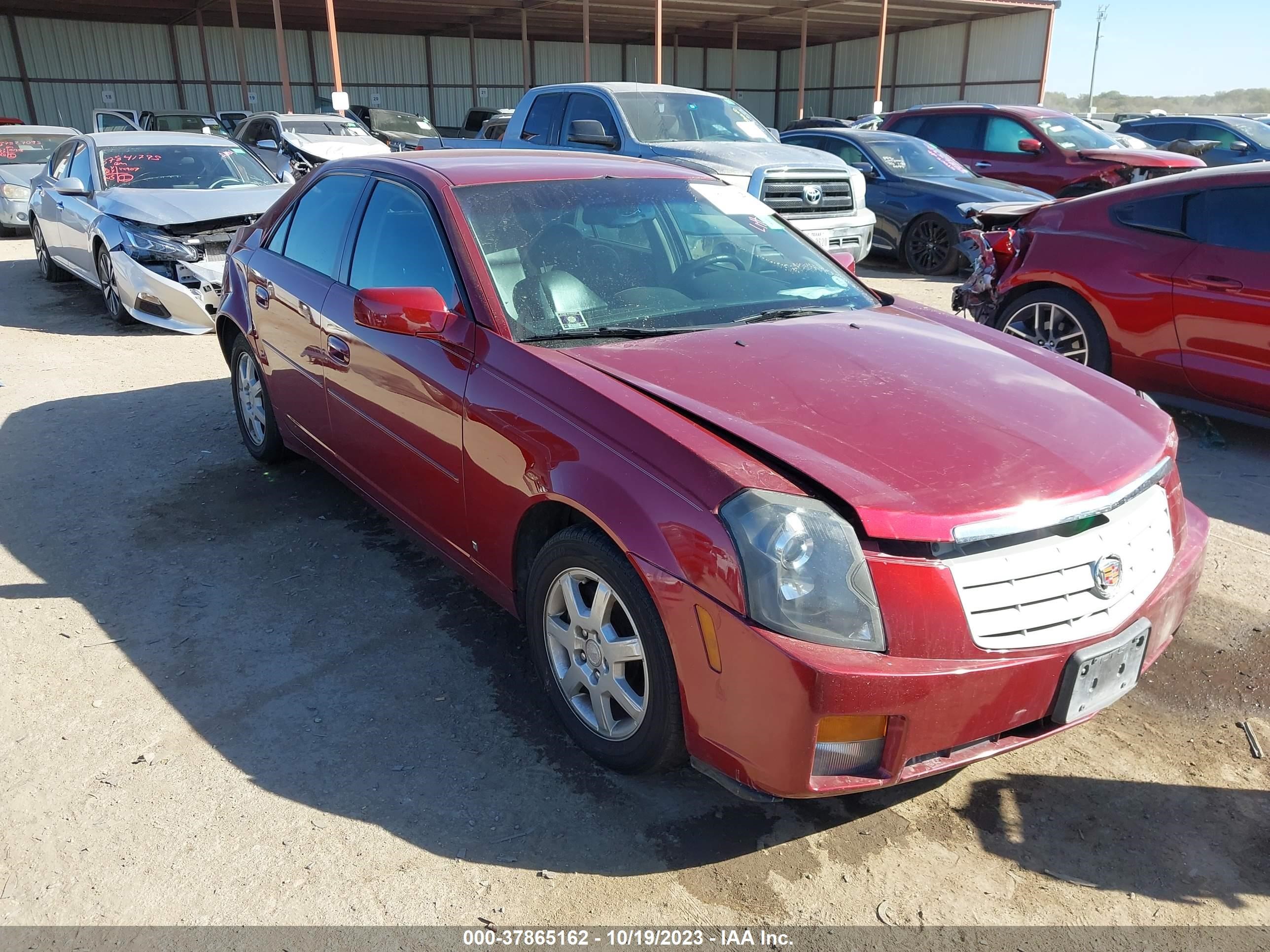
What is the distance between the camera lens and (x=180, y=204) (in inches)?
336

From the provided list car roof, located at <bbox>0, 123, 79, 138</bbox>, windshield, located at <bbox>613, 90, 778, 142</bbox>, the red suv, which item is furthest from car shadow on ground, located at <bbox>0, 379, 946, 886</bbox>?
car roof, located at <bbox>0, 123, 79, 138</bbox>

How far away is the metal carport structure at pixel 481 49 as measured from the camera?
27.1m

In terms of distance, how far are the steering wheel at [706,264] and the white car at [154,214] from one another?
551cm

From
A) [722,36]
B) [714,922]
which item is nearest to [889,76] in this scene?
[722,36]

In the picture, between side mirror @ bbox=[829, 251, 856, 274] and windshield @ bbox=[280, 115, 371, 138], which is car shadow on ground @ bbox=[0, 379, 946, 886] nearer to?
side mirror @ bbox=[829, 251, 856, 274]

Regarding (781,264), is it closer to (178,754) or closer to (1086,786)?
(1086,786)

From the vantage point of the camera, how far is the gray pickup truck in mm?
9375

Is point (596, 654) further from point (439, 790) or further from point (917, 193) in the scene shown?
point (917, 193)

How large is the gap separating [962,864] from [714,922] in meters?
0.67

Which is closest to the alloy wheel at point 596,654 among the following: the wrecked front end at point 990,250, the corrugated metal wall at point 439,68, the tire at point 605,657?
the tire at point 605,657

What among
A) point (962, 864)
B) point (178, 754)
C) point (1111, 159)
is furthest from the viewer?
point (1111, 159)

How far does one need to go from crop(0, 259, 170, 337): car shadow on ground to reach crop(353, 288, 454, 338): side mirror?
6.35 metres

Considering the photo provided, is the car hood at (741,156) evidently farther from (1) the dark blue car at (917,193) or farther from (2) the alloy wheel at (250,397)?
(2) the alloy wheel at (250,397)

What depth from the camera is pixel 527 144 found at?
1050cm
